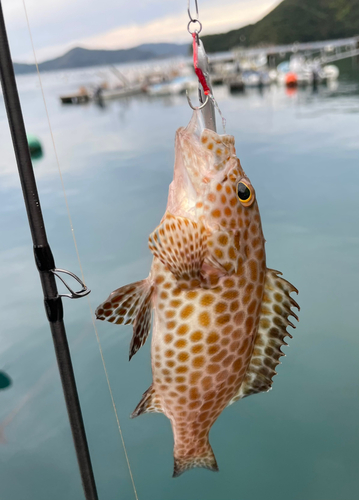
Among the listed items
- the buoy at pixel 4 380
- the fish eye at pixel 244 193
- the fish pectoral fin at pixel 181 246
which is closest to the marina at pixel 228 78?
the buoy at pixel 4 380

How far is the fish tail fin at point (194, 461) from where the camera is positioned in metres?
1.40

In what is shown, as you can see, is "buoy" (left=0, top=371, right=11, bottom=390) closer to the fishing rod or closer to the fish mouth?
the fishing rod

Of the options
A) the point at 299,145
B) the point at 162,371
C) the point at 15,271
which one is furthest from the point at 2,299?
the point at 299,145

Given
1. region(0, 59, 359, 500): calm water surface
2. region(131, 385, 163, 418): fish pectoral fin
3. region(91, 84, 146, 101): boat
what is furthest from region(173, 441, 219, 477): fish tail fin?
region(91, 84, 146, 101): boat

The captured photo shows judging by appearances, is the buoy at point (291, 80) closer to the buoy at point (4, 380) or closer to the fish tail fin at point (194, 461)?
the buoy at point (4, 380)

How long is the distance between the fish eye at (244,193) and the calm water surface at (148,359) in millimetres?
2860

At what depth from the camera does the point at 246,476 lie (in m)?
3.69

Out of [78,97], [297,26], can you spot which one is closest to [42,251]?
[78,97]

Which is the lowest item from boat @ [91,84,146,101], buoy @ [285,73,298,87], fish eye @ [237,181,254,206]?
fish eye @ [237,181,254,206]

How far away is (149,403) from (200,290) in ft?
1.19

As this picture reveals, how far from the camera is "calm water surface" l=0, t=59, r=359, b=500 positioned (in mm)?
3711

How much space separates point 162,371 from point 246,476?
278 cm

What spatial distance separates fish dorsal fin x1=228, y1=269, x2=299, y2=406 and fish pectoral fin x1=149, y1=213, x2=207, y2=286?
268mm

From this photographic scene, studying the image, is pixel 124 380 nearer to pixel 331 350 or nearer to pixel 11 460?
pixel 11 460
